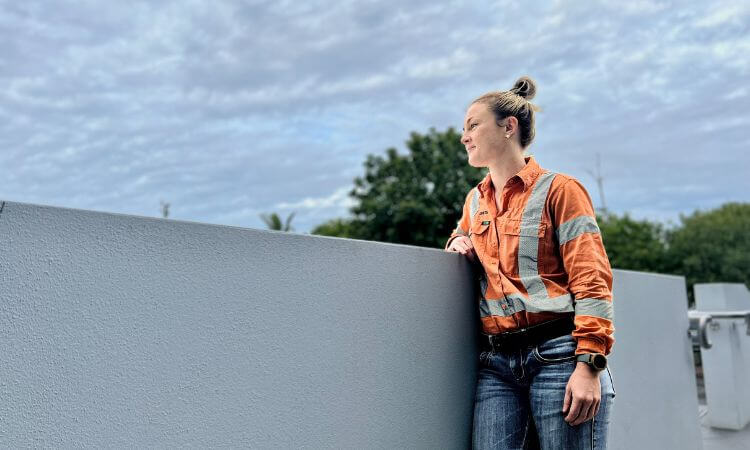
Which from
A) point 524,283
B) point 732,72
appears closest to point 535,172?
point 524,283

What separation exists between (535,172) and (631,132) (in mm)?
40152

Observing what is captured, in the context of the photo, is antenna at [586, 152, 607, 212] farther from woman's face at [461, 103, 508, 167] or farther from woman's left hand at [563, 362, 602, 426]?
woman's left hand at [563, 362, 602, 426]

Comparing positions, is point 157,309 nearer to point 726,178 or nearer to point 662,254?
A: point 662,254

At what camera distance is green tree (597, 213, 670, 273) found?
2297cm

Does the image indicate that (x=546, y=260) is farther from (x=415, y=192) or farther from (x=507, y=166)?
(x=415, y=192)

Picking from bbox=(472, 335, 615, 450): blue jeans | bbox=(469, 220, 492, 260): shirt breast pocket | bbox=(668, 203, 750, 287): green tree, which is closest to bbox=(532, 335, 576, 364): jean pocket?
bbox=(472, 335, 615, 450): blue jeans

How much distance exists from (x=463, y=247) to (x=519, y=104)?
1.81 ft

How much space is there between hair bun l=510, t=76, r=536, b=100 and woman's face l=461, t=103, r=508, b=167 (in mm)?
152

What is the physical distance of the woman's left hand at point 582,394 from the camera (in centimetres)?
181

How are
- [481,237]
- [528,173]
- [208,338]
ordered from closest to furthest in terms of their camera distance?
[208,338]
[528,173]
[481,237]

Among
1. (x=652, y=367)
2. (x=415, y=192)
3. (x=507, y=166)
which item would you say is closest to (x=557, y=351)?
(x=507, y=166)

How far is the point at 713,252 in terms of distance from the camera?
2209 centimetres

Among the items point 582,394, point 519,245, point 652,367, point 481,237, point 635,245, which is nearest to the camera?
point 582,394

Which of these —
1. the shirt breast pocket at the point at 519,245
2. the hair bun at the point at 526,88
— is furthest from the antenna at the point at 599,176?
the shirt breast pocket at the point at 519,245
